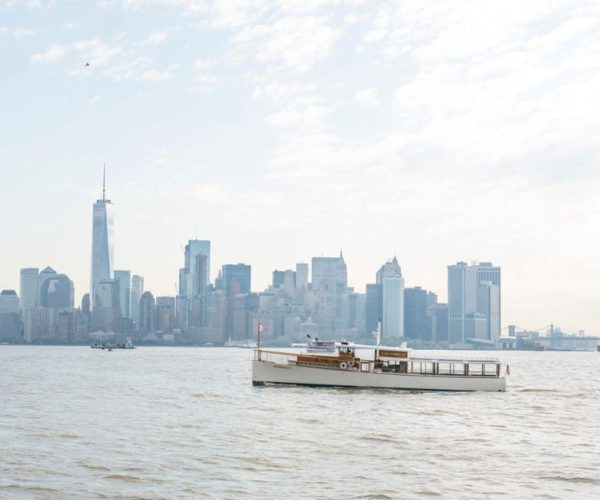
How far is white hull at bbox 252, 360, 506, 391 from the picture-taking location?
7762cm

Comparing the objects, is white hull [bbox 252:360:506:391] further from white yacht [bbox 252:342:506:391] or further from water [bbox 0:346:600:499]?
water [bbox 0:346:600:499]

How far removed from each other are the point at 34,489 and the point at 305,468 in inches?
428

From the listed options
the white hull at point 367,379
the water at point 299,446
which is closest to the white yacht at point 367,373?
the white hull at point 367,379

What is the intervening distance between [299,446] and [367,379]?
34.1 m

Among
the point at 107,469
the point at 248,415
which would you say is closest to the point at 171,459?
the point at 107,469

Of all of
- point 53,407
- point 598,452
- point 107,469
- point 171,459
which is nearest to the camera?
point 107,469

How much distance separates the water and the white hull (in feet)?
5.66

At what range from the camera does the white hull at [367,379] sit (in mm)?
77625

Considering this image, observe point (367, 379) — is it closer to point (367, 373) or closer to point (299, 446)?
point (367, 373)

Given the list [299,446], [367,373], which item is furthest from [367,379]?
[299,446]

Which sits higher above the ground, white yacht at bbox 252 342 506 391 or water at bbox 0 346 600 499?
white yacht at bbox 252 342 506 391

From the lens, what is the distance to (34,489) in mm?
32531

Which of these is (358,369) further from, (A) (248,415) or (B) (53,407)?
(B) (53,407)

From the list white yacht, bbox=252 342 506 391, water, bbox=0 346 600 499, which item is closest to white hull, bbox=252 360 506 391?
white yacht, bbox=252 342 506 391
